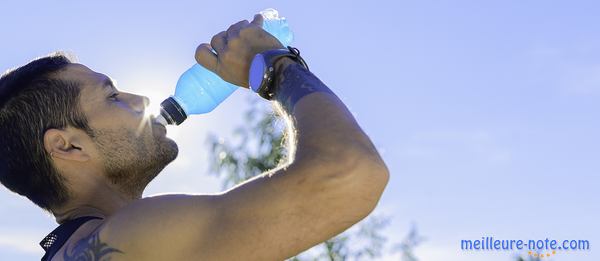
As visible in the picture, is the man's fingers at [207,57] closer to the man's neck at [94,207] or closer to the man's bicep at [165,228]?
the man's bicep at [165,228]

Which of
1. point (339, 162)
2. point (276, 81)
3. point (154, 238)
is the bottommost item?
point (154, 238)

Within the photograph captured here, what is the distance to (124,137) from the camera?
145 inches

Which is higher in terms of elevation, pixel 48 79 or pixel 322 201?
pixel 48 79

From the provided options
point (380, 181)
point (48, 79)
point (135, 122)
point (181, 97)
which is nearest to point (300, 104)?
point (380, 181)

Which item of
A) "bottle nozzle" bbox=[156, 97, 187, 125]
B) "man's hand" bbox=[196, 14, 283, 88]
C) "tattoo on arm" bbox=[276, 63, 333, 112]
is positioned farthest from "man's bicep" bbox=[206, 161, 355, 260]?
"bottle nozzle" bbox=[156, 97, 187, 125]

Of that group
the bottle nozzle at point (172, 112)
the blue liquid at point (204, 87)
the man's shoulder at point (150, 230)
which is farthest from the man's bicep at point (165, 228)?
the blue liquid at point (204, 87)

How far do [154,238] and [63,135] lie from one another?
99 centimetres

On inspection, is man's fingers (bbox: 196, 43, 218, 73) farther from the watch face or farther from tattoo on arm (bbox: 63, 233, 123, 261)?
tattoo on arm (bbox: 63, 233, 123, 261)

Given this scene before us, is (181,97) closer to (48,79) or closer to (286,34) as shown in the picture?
(286,34)

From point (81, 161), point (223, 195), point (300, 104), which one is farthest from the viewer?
point (81, 161)

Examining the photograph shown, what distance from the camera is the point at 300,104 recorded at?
262cm

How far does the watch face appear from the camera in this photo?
2.76 metres

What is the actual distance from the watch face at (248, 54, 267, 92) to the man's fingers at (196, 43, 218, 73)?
0.65ft

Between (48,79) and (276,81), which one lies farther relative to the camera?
(48,79)
